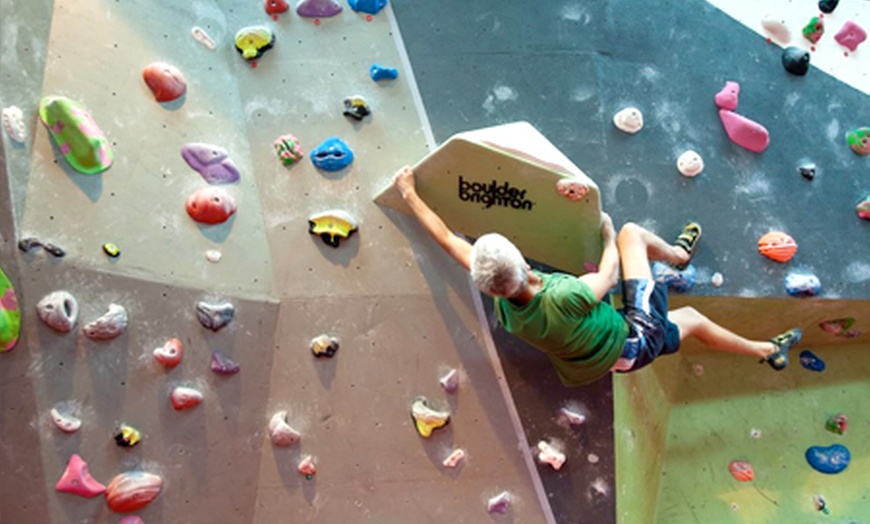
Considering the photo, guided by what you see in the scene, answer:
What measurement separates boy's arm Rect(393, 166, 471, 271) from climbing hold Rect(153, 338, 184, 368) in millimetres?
976

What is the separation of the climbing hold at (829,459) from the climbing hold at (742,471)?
0.89 ft

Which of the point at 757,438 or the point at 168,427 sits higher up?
the point at 168,427

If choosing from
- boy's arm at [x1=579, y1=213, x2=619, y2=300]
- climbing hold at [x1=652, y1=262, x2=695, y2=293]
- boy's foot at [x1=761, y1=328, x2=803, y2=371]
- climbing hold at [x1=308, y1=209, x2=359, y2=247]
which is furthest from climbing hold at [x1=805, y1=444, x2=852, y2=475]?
climbing hold at [x1=308, y1=209, x2=359, y2=247]

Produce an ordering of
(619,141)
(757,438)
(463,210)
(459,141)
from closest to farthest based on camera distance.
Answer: (459,141) → (463,210) → (619,141) → (757,438)

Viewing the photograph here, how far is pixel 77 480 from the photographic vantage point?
9.33 feet

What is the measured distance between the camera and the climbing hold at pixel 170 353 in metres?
2.88

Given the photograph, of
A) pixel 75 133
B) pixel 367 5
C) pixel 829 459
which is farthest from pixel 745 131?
pixel 75 133

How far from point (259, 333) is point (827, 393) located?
2.54 metres

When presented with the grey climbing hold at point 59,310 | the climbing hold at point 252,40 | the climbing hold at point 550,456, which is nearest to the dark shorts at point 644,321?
the climbing hold at point 550,456

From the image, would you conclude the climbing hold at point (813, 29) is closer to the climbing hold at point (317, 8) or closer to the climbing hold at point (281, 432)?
the climbing hold at point (317, 8)

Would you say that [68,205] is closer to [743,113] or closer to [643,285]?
[643,285]

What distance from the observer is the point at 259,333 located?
2980mm

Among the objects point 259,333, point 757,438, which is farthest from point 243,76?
point 757,438

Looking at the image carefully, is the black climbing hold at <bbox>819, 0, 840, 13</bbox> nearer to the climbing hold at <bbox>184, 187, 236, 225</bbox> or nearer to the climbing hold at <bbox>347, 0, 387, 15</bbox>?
the climbing hold at <bbox>347, 0, 387, 15</bbox>
